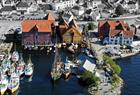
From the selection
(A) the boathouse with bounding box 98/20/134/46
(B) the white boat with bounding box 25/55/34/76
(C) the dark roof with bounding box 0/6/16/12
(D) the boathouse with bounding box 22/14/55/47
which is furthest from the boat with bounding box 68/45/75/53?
(C) the dark roof with bounding box 0/6/16/12

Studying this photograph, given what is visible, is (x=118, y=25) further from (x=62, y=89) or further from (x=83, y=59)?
(x=62, y=89)

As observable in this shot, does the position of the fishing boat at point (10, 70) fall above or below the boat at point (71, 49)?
below

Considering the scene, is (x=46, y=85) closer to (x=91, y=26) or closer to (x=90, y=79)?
(x=90, y=79)

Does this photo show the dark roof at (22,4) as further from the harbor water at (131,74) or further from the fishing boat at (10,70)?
the fishing boat at (10,70)

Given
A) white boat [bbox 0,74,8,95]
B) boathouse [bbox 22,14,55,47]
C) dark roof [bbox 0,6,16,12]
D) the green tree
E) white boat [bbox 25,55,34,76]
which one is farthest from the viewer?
dark roof [bbox 0,6,16,12]

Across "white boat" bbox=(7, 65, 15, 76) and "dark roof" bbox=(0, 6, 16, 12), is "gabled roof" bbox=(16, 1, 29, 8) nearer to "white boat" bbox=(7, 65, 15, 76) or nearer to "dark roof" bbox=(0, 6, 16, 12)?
"dark roof" bbox=(0, 6, 16, 12)

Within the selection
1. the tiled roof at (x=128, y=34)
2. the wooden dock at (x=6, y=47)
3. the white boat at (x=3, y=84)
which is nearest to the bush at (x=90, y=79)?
the white boat at (x=3, y=84)

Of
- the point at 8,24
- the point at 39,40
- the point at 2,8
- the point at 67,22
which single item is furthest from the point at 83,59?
the point at 2,8
